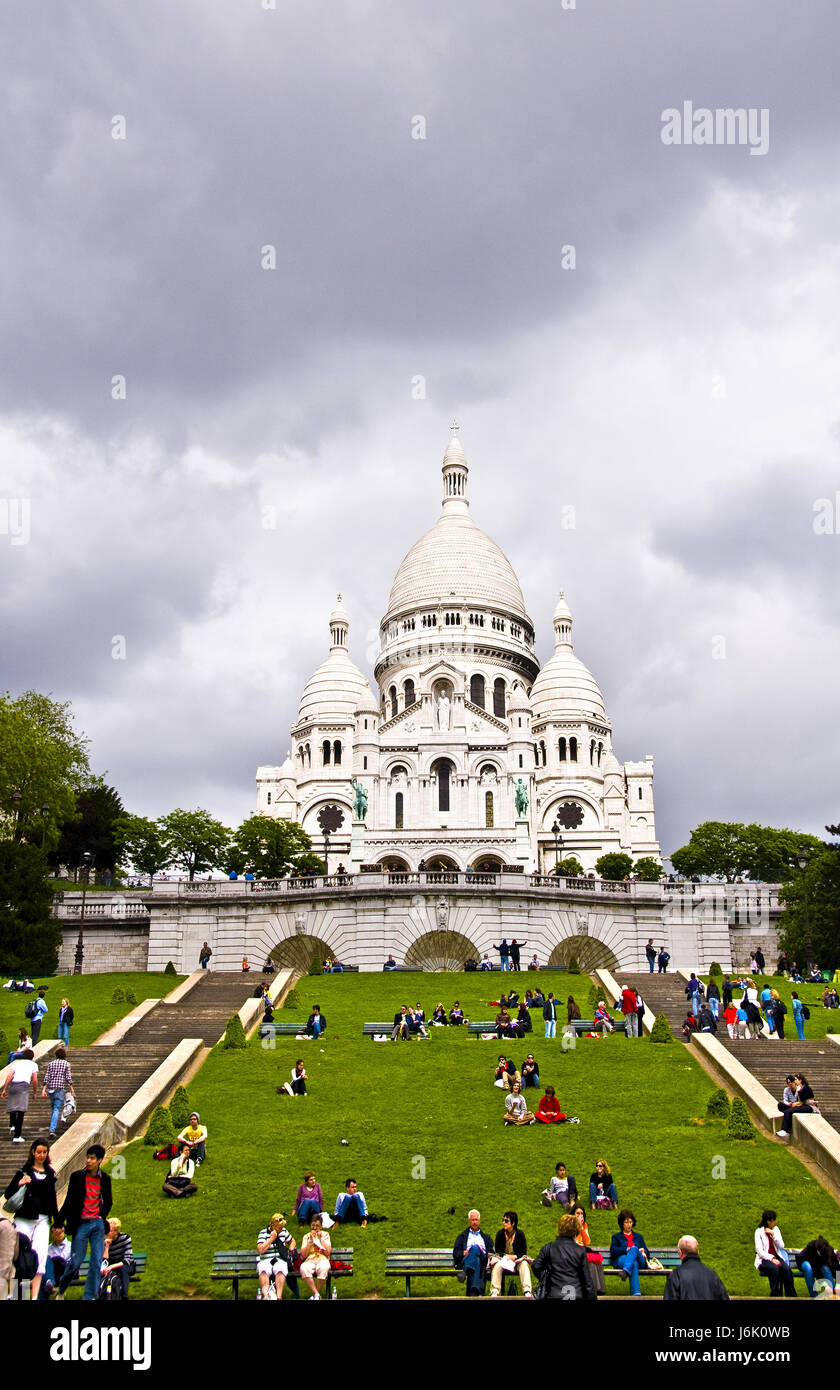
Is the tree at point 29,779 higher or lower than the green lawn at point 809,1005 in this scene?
higher

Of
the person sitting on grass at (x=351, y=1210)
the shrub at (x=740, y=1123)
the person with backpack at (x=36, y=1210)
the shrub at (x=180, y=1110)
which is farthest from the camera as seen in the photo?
the shrub at (x=180, y=1110)

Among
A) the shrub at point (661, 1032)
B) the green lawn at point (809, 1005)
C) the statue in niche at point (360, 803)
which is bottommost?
the shrub at point (661, 1032)

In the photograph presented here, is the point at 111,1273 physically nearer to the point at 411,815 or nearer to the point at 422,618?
the point at 411,815

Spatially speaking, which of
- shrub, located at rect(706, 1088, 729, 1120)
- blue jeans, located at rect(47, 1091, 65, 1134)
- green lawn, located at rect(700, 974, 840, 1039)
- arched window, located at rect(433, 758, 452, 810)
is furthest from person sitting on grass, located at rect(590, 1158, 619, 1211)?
arched window, located at rect(433, 758, 452, 810)

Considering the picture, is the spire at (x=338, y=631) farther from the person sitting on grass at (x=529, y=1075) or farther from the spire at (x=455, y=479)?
the person sitting on grass at (x=529, y=1075)

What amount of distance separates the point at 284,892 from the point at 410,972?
304 inches

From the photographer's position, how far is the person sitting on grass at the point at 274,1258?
49.8 ft

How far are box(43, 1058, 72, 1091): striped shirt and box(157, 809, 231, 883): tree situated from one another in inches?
2232

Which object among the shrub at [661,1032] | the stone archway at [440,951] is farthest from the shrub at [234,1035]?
the stone archway at [440,951]

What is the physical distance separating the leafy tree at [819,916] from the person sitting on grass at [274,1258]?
33007 millimetres

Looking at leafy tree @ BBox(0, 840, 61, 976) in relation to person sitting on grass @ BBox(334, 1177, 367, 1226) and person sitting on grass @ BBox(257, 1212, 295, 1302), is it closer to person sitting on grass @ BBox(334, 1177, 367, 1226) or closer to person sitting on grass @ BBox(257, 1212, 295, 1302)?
person sitting on grass @ BBox(334, 1177, 367, 1226)

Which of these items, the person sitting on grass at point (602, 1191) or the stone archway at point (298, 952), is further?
the stone archway at point (298, 952)
